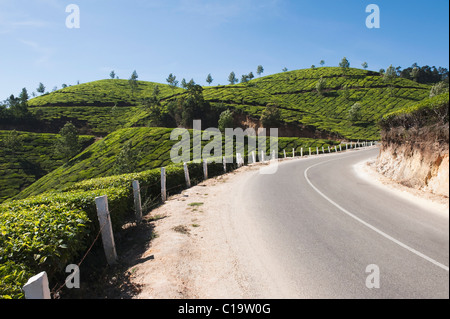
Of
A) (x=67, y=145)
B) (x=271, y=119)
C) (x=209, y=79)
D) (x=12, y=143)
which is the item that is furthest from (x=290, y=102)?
(x=12, y=143)

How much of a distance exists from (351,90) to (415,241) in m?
118

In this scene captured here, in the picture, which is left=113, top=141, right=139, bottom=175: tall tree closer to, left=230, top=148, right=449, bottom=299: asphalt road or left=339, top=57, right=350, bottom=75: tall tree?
left=230, top=148, right=449, bottom=299: asphalt road

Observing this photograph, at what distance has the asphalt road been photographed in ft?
11.6

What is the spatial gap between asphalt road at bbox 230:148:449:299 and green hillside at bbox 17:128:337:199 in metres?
35.1

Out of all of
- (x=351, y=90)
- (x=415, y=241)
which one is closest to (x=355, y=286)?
(x=415, y=241)

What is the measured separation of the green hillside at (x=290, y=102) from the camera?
72.4m

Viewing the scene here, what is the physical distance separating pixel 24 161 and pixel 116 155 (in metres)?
29.8

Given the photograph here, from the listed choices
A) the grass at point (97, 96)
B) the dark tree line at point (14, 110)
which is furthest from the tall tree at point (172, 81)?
Answer: the dark tree line at point (14, 110)

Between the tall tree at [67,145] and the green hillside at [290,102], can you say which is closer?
the tall tree at [67,145]

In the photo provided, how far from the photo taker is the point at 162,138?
178 feet

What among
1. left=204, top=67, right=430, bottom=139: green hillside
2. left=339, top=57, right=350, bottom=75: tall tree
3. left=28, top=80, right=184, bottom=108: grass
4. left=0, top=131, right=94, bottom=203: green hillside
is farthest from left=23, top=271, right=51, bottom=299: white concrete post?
left=339, top=57, right=350, bottom=75: tall tree

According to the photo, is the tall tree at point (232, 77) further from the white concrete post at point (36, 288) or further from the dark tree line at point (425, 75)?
the white concrete post at point (36, 288)

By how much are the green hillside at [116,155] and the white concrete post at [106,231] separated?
123 ft

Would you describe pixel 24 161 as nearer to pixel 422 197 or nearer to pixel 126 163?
A: pixel 126 163
